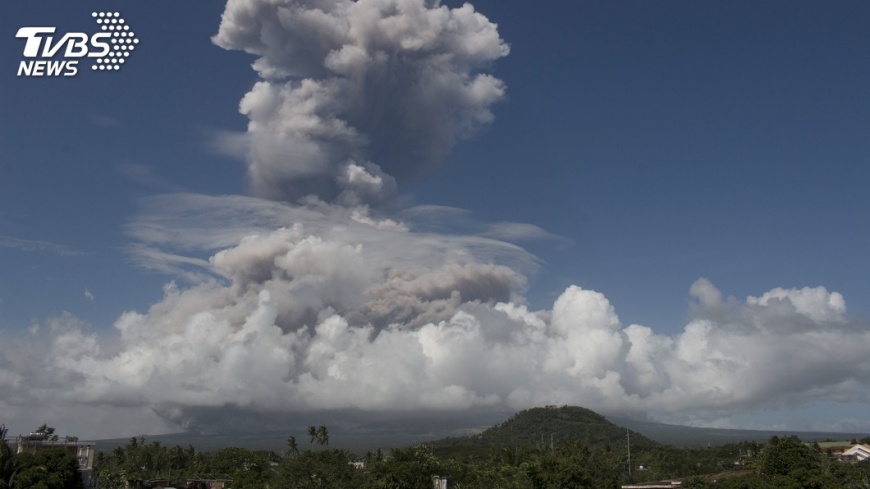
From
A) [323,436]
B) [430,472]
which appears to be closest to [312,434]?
[323,436]

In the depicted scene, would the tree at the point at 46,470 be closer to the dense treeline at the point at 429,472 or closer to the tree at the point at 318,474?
the dense treeline at the point at 429,472

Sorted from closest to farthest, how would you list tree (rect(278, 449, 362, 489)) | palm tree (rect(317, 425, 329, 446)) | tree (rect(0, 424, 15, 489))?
tree (rect(0, 424, 15, 489))
tree (rect(278, 449, 362, 489))
palm tree (rect(317, 425, 329, 446))

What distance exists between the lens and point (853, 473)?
7994cm

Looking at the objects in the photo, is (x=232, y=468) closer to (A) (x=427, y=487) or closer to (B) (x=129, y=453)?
(B) (x=129, y=453)

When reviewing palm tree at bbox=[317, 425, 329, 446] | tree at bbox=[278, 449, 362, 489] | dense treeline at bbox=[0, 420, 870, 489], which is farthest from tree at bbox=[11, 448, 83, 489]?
palm tree at bbox=[317, 425, 329, 446]

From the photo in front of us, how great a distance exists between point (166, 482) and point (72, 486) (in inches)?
1401

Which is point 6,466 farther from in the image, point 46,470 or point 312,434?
point 312,434

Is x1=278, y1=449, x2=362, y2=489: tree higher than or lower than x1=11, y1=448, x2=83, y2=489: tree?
lower

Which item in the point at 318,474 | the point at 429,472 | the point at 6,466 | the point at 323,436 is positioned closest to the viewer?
the point at 6,466

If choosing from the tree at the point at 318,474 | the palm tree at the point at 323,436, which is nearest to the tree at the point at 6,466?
the tree at the point at 318,474

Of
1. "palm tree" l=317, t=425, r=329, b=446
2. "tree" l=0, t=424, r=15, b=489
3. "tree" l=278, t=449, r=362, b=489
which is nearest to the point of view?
"tree" l=0, t=424, r=15, b=489

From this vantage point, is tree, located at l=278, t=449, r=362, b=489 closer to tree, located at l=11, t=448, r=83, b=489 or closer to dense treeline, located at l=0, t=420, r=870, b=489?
dense treeline, located at l=0, t=420, r=870, b=489

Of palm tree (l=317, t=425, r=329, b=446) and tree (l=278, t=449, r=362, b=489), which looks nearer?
tree (l=278, t=449, r=362, b=489)

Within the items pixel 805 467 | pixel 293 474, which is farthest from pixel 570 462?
pixel 293 474
